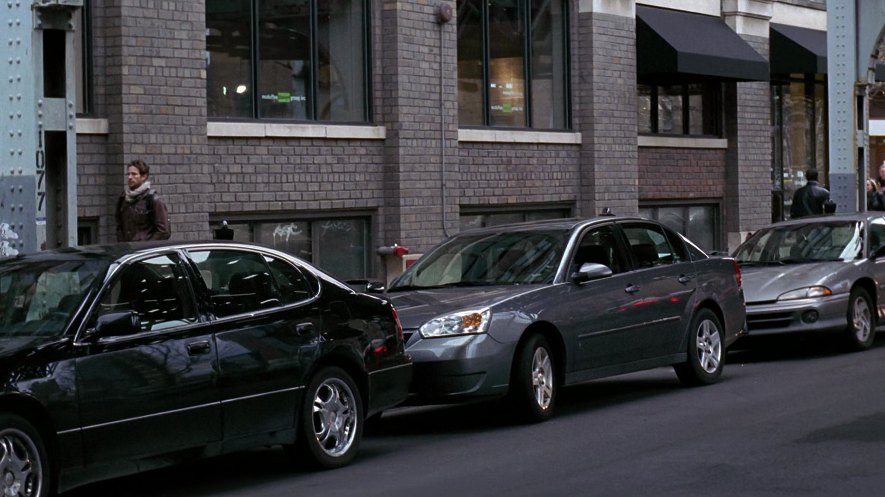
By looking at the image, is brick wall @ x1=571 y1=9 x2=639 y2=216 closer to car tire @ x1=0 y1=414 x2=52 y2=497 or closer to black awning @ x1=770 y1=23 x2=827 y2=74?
black awning @ x1=770 y1=23 x2=827 y2=74

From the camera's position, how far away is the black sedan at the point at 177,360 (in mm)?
7750

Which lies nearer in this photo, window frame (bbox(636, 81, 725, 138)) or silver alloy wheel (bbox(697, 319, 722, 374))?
silver alloy wheel (bbox(697, 319, 722, 374))

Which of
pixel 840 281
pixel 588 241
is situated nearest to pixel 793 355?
pixel 840 281

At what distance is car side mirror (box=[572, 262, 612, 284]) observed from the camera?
11.7 m

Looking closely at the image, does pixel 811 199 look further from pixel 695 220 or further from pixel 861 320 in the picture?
pixel 861 320

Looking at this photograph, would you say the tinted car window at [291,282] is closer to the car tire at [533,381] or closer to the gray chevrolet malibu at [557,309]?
the gray chevrolet malibu at [557,309]

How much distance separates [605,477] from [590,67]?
13815mm

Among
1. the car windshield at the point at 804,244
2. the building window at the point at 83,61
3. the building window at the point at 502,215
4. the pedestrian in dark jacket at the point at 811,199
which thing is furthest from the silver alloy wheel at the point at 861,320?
the building window at the point at 83,61

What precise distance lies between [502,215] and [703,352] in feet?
26.3

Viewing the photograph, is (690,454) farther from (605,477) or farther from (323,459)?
(323,459)

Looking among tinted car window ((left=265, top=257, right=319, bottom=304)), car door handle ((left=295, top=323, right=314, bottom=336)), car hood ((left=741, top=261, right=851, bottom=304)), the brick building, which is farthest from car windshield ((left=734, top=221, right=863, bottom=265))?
car door handle ((left=295, top=323, right=314, bottom=336))

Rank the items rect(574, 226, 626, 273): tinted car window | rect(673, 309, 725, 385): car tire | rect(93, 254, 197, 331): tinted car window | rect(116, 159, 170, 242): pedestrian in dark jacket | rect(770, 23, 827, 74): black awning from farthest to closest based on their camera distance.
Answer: rect(770, 23, 827, 74): black awning, rect(116, 159, 170, 242): pedestrian in dark jacket, rect(673, 309, 725, 385): car tire, rect(574, 226, 626, 273): tinted car window, rect(93, 254, 197, 331): tinted car window

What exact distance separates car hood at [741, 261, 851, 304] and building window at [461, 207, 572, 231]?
202 inches

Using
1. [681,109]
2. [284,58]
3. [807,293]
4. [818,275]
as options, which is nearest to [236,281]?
[807,293]
